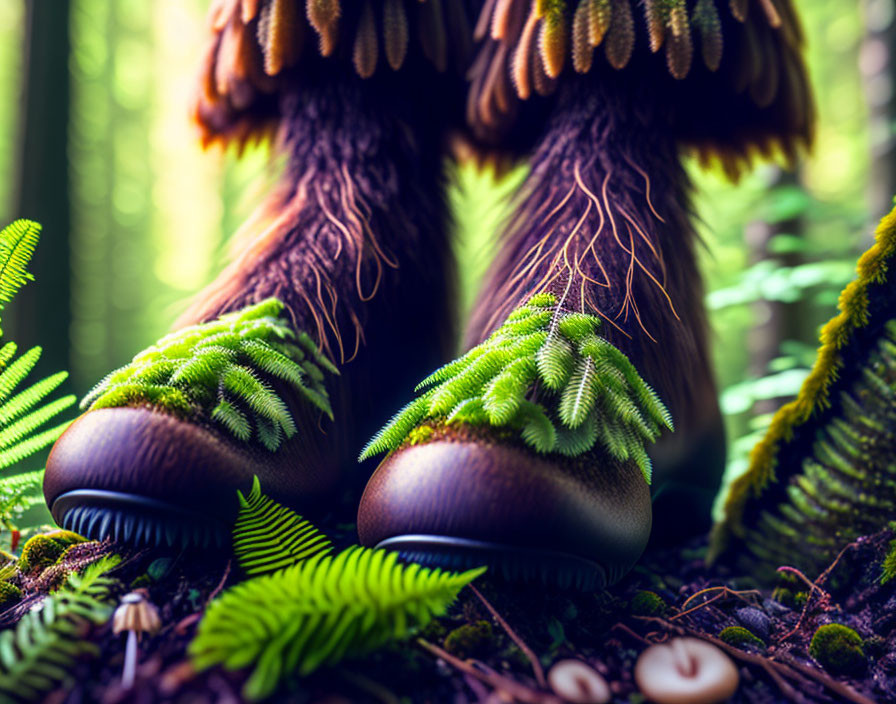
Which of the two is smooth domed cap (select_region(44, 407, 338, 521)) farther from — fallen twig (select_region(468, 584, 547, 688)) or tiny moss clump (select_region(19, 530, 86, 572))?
fallen twig (select_region(468, 584, 547, 688))

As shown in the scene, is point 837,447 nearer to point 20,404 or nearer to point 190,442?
point 190,442

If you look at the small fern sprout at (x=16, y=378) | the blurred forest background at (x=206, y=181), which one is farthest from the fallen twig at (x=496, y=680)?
the blurred forest background at (x=206, y=181)

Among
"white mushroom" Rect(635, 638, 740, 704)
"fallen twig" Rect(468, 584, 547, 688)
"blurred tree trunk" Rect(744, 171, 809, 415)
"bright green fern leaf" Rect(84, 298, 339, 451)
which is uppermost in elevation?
"bright green fern leaf" Rect(84, 298, 339, 451)

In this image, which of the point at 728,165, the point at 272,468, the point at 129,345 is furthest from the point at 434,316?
the point at 129,345

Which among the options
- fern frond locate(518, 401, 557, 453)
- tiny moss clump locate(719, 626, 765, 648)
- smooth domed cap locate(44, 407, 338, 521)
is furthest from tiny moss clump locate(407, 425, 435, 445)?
tiny moss clump locate(719, 626, 765, 648)

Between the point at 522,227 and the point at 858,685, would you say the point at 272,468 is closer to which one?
the point at 522,227

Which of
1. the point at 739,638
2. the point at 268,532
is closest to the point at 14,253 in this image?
the point at 268,532
